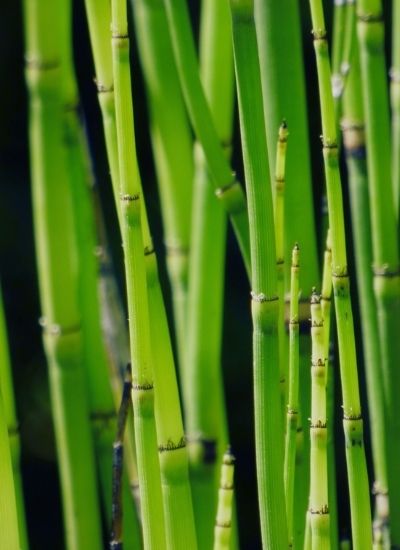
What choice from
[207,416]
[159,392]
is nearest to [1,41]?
[207,416]

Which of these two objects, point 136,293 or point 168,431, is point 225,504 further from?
point 136,293

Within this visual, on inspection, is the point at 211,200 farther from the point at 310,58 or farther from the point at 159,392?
the point at 310,58

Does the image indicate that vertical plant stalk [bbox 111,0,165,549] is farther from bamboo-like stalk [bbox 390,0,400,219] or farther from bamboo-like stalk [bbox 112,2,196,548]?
bamboo-like stalk [bbox 390,0,400,219]

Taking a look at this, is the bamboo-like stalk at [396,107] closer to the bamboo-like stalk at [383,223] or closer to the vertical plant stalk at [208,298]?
the bamboo-like stalk at [383,223]

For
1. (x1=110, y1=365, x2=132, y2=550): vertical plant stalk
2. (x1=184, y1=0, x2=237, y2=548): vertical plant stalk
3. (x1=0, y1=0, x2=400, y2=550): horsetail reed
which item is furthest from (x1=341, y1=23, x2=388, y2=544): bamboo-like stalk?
(x1=110, y1=365, x2=132, y2=550): vertical plant stalk

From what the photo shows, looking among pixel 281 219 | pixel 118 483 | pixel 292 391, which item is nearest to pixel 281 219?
pixel 281 219

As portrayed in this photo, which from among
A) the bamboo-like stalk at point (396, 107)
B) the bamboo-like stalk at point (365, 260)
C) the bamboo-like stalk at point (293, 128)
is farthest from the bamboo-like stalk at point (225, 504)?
the bamboo-like stalk at point (396, 107)

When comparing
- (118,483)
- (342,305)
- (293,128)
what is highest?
(293,128)
